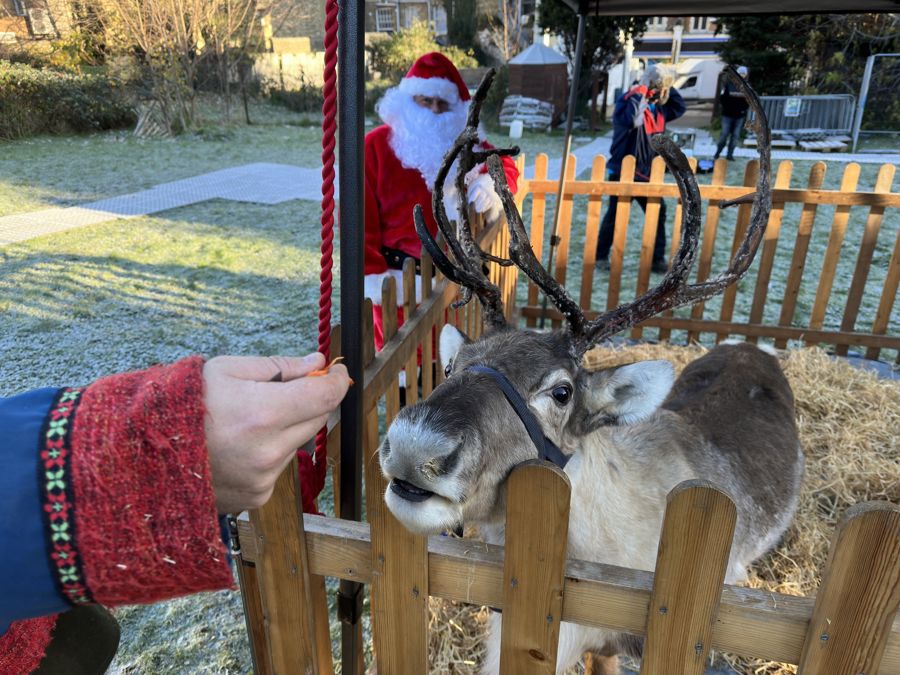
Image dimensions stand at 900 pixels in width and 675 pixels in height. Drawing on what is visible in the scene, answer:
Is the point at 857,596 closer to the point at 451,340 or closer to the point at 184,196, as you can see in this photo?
the point at 451,340

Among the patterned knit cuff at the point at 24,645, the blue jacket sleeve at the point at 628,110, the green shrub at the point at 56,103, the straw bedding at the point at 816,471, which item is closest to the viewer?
the patterned knit cuff at the point at 24,645

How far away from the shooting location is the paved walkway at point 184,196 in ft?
31.4

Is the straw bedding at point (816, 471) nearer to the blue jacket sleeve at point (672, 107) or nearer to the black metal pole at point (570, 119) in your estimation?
the black metal pole at point (570, 119)

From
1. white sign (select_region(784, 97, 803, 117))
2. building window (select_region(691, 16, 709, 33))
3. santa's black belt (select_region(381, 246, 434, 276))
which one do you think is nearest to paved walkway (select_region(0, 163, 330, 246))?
santa's black belt (select_region(381, 246, 434, 276))

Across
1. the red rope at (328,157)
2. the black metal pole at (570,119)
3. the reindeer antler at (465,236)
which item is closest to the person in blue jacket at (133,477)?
the red rope at (328,157)

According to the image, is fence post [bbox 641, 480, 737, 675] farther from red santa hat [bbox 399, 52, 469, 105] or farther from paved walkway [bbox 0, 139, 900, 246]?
paved walkway [bbox 0, 139, 900, 246]

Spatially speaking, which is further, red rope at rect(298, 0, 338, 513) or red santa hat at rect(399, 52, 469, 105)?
red santa hat at rect(399, 52, 469, 105)

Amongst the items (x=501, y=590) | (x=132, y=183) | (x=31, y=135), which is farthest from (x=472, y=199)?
(x=31, y=135)

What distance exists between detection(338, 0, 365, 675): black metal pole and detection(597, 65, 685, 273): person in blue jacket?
22.8 ft

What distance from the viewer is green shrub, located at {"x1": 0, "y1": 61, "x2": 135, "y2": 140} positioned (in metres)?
17.6

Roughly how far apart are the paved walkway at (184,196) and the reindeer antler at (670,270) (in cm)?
922

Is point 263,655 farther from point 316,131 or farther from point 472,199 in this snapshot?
point 316,131

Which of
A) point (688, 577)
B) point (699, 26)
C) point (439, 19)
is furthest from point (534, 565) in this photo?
point (439, 19)

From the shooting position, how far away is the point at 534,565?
151 cm
